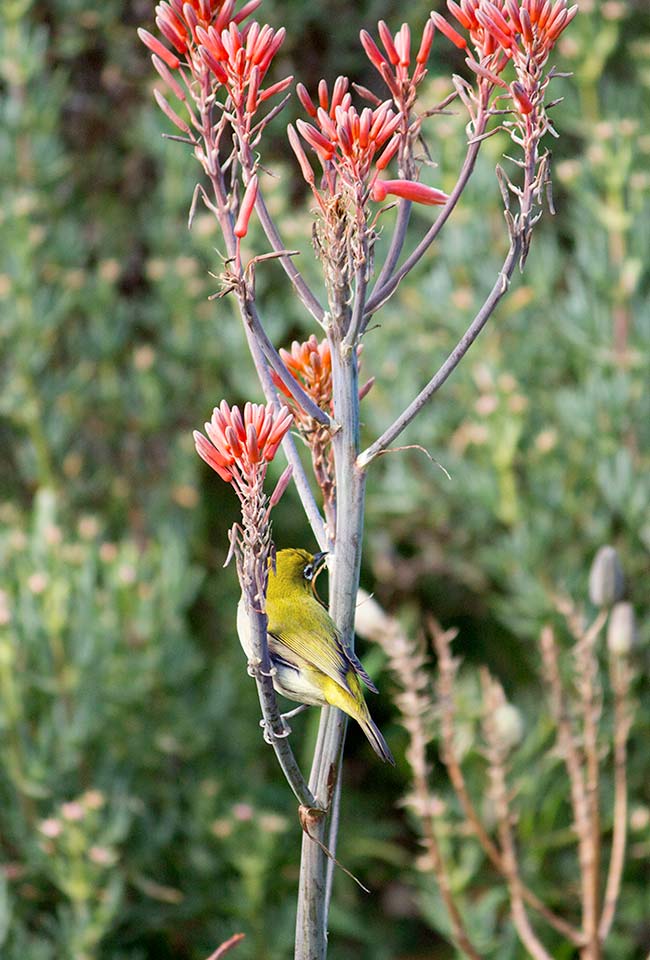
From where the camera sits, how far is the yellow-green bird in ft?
2.78

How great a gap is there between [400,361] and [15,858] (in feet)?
4.44

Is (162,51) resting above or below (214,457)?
above

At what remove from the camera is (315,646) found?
879 millimetres

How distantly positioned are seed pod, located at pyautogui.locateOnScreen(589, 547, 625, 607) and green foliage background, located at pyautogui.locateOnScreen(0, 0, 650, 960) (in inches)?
21.8

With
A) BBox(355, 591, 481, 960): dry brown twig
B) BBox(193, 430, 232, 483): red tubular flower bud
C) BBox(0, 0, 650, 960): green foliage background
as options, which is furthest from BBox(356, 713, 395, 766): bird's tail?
BBox(0, 0, 650, 960): green foliage background

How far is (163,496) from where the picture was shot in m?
2.83

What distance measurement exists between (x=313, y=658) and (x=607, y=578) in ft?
2.17

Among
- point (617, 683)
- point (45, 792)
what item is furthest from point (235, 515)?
point (617, 683)

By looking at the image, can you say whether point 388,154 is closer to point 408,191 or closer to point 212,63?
point 408,191

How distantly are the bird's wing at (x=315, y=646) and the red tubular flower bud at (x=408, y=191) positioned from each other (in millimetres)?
306

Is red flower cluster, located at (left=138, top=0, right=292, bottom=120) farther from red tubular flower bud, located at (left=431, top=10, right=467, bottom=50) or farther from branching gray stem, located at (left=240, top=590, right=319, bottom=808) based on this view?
branching gray stem, located at (left=240, top=590, right=319, bottom=808)

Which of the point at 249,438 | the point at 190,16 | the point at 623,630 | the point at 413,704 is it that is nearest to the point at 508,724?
the point at 623,630

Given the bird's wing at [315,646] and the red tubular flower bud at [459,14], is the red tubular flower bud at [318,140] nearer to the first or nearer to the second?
the red tubular flower bud at [459,14]

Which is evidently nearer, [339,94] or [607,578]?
[339,94]
